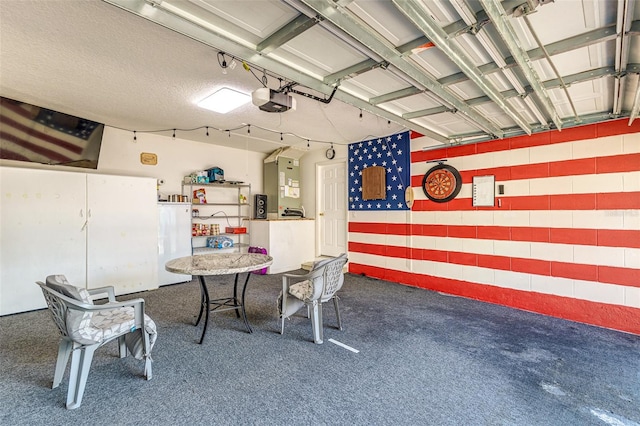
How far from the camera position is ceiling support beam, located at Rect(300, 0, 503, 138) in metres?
1.48

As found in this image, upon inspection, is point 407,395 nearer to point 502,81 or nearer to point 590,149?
point 502,81

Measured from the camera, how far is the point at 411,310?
11.8 ft

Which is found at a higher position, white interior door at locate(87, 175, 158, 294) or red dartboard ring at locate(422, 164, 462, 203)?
red dartboard ring at locate(422, 164, 462, 203)

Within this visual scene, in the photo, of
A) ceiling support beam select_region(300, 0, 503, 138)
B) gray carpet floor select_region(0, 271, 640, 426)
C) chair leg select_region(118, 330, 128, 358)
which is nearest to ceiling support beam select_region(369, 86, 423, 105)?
ceiling support beam select_region(300, 0, 503, 138)

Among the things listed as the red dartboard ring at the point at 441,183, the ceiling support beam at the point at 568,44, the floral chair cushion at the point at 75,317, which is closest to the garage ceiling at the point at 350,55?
the ceiling support beam at the point at 568,44

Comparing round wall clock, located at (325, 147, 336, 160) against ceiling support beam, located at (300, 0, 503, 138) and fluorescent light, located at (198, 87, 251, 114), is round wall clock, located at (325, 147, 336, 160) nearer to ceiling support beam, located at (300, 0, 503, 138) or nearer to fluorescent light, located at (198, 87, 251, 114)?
fluorescent light, located at (198, 87, 251, 114)

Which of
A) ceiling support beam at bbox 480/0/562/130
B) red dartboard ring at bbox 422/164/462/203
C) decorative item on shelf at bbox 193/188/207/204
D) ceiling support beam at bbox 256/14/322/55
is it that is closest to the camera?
ceiling support beam at bbox 480/0/562/130

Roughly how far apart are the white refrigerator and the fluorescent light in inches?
79.3

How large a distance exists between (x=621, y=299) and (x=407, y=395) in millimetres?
2923

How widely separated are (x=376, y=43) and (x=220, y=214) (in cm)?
493

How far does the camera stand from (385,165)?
505cm

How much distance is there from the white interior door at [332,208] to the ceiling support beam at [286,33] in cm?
400

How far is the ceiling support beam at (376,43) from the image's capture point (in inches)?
58.4

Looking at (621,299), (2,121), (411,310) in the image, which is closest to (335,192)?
(411,310)
